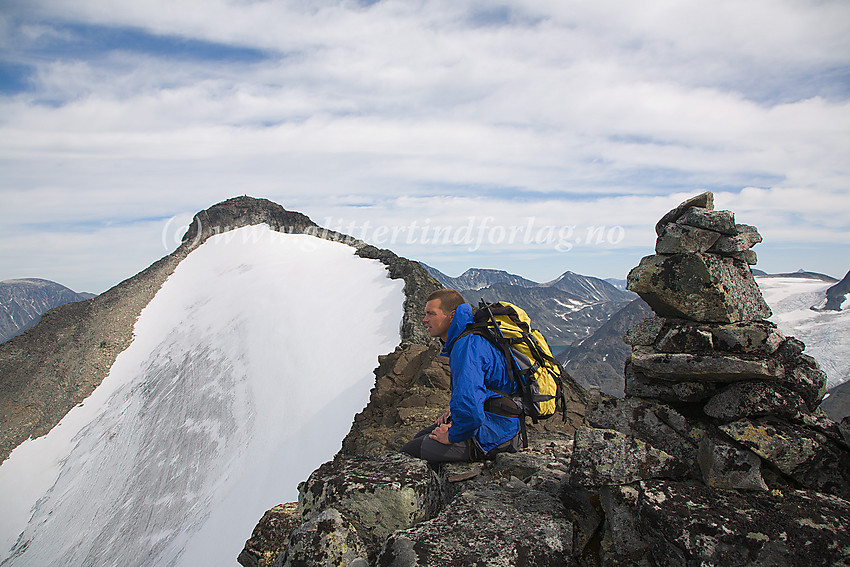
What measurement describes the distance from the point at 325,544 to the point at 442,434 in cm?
215

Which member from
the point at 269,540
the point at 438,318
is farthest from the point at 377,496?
the point at 438,318

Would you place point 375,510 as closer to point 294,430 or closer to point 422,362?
point 422,362

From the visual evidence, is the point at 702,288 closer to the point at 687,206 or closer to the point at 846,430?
the point at 687,206

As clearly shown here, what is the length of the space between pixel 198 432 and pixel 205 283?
73.1 feet

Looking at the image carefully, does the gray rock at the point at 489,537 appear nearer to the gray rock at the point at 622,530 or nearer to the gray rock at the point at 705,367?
the gray rock at the point at 622,530

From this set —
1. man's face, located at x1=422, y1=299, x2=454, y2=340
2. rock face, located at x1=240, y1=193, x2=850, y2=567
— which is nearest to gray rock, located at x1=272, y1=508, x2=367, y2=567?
rock face, located at x1=240, y1=193, x2=850, y2=567

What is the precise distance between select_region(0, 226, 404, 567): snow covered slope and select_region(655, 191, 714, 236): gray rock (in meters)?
16.2

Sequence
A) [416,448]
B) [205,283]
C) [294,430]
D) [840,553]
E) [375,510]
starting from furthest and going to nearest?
[205,283], [294,430], [416,448], [375,510], [840,553]

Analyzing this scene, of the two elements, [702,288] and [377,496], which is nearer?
[377,496]

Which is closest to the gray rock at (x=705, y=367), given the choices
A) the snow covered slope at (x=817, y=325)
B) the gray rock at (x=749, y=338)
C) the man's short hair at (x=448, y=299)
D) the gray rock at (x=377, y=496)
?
the gray rock at (x=749, y=338)

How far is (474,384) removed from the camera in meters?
5.79

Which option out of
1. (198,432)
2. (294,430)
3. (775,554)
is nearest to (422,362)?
(294,430)

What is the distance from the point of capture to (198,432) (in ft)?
80.3

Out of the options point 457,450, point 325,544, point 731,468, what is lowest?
point 325,544
